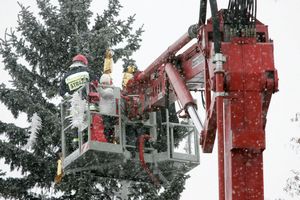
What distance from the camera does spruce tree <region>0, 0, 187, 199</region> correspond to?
73.1 feet

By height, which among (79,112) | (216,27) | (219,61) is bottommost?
(219,61)

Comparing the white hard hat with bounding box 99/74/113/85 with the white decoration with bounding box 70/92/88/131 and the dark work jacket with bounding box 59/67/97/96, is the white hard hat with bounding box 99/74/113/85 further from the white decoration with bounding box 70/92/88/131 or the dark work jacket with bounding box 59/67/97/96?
the white decoration with bounding box 70/92/88/131

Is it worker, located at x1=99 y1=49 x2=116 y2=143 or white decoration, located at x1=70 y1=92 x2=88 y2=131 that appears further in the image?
worker, located at x1=99 y1=49 x2=116 y2=143

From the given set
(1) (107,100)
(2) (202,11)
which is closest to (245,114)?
(2) (202,11)

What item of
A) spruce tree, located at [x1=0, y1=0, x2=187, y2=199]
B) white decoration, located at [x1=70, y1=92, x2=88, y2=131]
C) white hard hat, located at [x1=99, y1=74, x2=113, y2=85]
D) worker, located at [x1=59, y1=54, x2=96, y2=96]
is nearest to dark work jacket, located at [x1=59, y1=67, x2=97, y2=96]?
worker, located at [x1=59, y1=54, x2=96, y2=96]

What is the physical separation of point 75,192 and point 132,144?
6.59 meters

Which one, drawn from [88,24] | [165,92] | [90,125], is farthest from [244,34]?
[88,24]

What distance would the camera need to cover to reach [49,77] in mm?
24312

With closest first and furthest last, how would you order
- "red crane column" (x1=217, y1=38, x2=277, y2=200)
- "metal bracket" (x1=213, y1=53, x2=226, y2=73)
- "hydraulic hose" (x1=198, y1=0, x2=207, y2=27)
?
1. "red crane column" (x1=217, y1=38, x2=277, y2=200)
2. "metal bracket" (x1=213, y1=53, x2=226, y2=73)
3. "hydraulic hose" (x1=198, y1=0, x2=207, y2=27)

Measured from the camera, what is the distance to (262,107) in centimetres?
893

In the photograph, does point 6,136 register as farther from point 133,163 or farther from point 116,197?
point 133,163

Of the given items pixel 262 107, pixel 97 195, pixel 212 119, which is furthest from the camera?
pixel 97 195

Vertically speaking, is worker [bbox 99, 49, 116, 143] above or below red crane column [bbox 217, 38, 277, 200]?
above

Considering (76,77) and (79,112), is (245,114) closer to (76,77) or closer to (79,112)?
(79,112)
